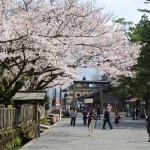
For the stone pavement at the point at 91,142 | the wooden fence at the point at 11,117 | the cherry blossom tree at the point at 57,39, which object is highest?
the cherry blossom tree at the point at 57,39

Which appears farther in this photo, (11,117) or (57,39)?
(11,117)

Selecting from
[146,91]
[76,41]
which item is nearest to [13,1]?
[76,41]

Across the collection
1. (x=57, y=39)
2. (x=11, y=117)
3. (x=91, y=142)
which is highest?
(x=57, y=39)

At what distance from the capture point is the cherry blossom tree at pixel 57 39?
1602 centimetres

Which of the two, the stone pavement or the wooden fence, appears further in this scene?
the wooden fence

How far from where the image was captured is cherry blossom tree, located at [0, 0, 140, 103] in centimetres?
1602

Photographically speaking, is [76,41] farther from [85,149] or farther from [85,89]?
[85,89]

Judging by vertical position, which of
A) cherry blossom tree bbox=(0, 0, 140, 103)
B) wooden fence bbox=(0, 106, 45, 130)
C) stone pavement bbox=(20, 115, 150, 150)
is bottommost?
stone pavement bbox=(20, 115, 150, 150)

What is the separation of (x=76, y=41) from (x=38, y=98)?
4.73 m

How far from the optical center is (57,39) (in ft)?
59.9

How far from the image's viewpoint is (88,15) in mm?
19734

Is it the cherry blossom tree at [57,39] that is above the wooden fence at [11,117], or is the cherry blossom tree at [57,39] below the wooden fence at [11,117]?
above

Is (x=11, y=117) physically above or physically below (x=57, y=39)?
below

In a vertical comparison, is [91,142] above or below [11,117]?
below
